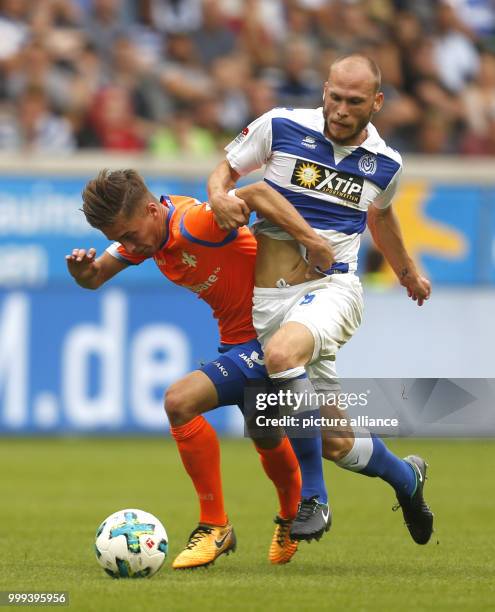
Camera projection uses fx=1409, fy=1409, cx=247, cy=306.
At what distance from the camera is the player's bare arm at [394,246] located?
733cm

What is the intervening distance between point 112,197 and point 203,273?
Result: 0.65 meters

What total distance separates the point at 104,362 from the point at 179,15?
4705 mm

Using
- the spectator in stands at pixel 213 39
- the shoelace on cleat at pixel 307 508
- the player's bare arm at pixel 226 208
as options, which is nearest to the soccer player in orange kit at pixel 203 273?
the player's bare arm at pixel 226 208

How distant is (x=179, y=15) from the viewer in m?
16.5

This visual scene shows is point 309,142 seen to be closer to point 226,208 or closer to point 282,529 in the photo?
point 226,208

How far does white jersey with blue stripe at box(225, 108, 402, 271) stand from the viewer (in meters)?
6.89

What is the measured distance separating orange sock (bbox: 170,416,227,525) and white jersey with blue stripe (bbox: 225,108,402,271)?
1036 mm

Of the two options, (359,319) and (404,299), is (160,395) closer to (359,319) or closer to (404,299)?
(404,299)

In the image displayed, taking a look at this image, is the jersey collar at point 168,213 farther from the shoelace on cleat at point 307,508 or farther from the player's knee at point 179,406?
the shoelace on cleat at point 307,508

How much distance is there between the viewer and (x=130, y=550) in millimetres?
6492

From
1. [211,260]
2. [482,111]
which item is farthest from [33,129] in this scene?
[211,260]

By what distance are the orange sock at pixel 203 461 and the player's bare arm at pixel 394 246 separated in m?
1.35

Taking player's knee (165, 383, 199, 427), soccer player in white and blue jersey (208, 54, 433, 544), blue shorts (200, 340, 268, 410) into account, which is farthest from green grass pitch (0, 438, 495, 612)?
blue shorts (200, 340, 268, 410)

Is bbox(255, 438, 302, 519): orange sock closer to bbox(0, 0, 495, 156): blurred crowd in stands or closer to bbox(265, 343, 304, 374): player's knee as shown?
bbox(265, 343, 304, 374): player's knee
